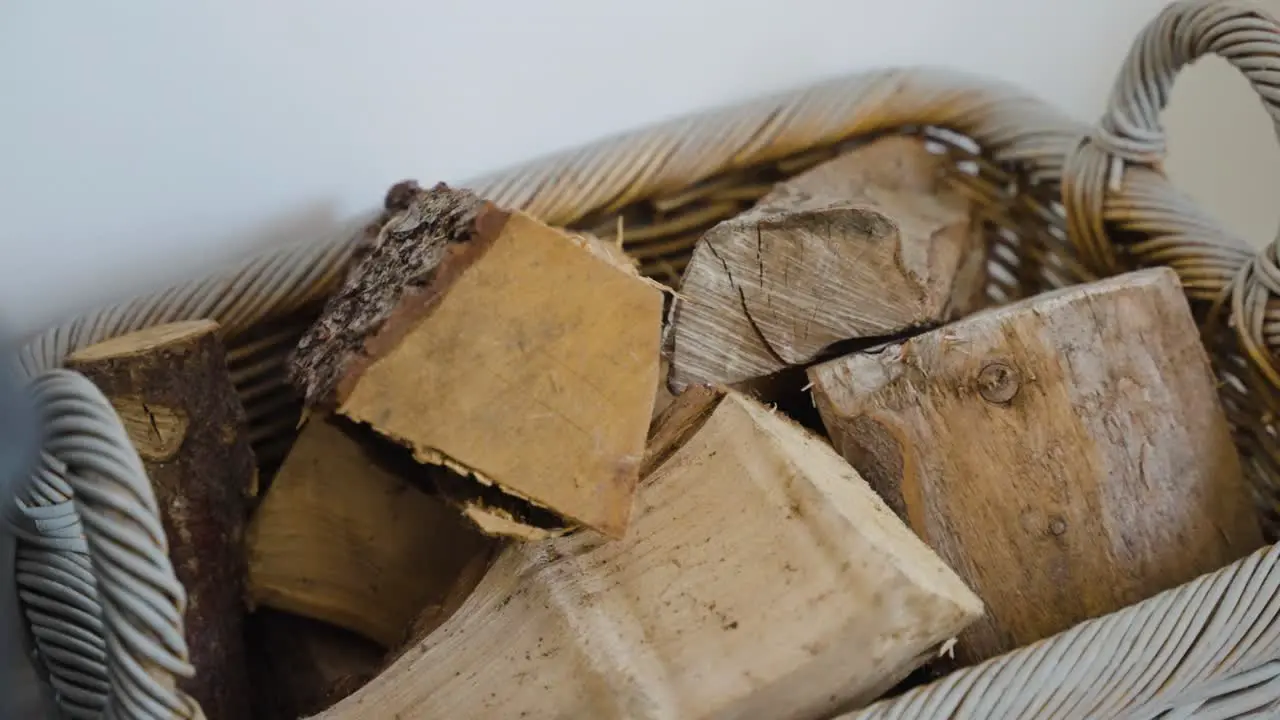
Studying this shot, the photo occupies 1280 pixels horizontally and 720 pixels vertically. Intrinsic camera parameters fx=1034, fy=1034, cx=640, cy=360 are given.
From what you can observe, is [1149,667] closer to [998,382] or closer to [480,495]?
[998,382]

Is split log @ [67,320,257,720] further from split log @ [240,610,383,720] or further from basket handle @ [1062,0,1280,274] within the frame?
basket handle @ [1062,0,1280,274]

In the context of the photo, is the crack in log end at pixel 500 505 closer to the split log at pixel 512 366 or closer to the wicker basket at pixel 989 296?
the split log at pixel 512 366

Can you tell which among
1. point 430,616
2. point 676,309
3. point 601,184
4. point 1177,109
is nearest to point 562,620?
point 430,616

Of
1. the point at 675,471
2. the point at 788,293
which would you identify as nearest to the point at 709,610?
the point at 675,471

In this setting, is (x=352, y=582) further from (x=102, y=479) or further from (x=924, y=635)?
(x=924, y=635)

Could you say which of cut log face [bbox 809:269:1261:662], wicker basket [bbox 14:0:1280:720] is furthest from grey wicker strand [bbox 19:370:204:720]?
cut log face [bbox 809:269:1261:662]

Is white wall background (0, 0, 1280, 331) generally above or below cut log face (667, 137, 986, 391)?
above

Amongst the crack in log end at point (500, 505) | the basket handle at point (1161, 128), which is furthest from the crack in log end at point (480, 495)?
the basket handle at point (1161, 128)
